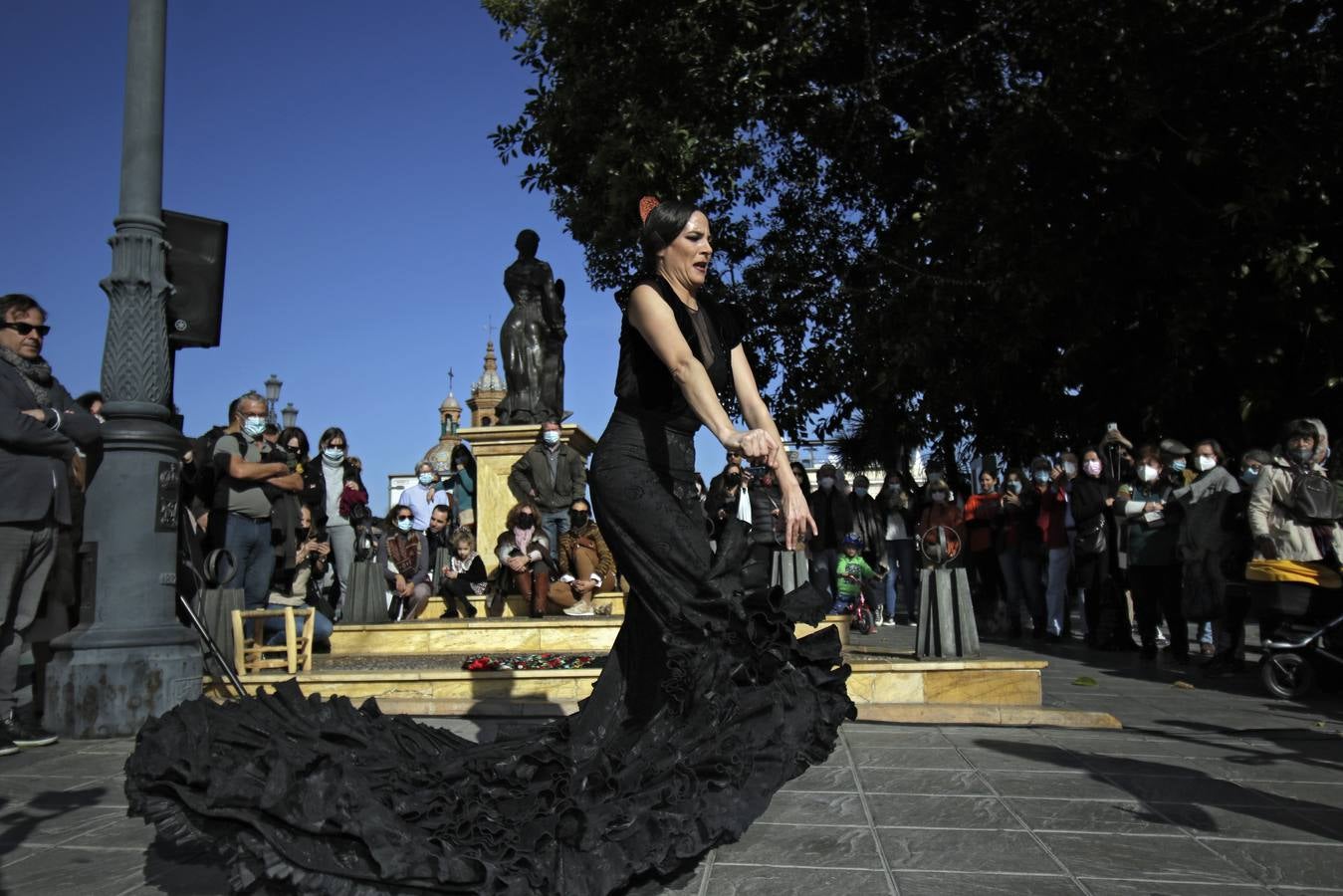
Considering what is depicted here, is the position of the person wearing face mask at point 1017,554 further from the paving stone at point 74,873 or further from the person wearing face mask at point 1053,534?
the paving stone at point 74,873

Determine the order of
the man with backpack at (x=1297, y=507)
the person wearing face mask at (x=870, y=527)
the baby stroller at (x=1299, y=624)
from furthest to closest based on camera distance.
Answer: the person wearing face mask at (x=870, y=527) → the man with backpack at (x=1297, y=507) → the baby stroller at (x=1299, y=624)

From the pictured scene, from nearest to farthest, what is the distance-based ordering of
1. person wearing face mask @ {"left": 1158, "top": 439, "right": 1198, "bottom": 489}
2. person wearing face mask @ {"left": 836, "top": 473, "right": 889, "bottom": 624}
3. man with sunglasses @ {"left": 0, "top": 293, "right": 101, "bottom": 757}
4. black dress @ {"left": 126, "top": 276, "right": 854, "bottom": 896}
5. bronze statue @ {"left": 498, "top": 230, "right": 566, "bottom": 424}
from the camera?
black dress @ {"left": 126, "top": 276, "right": 854, "bottom": 896} → man with sunglasses @ {"left": 0, "top": 293, "right": 101, "bottom": 757} → person wearing face mask @ {"left": 1158, "top": 439, "right": 1198, "bottom": 489} → bronze statue @ {"left": 498, "top": 230, "right": 566, "bottom": 424} → person wearing face mask @ {"left": 836, "top": 473, "right": 889, "bottom": 624}

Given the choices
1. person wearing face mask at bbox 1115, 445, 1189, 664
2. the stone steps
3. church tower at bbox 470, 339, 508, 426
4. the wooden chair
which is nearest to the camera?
the wooden chair

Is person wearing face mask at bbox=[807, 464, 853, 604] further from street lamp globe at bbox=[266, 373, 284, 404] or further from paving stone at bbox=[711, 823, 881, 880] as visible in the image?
street lamp globe at bbox=[266, 373, 284, 404]

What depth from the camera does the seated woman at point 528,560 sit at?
11.0 metres

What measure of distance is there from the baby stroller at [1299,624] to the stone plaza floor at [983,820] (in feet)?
4.93

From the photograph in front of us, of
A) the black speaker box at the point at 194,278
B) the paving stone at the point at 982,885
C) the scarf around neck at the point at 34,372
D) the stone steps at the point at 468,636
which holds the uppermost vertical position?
the black speaker box at the point at 194,278

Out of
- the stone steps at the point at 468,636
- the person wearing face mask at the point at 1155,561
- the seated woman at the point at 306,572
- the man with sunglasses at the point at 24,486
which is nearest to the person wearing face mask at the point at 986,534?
the person wearing face mask at the point at 1155,561

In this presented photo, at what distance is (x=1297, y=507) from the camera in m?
8.12

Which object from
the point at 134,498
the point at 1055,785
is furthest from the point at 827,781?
the point at 134,498

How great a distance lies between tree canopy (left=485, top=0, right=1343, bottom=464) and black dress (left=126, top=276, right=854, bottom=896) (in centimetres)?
1038

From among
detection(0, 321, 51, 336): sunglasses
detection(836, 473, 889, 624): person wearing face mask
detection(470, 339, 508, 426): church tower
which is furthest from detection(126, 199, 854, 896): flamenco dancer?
detection(470, 339, 508, 426): church tower

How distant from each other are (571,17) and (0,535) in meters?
13.5

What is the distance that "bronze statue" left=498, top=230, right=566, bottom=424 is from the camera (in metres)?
13.7
